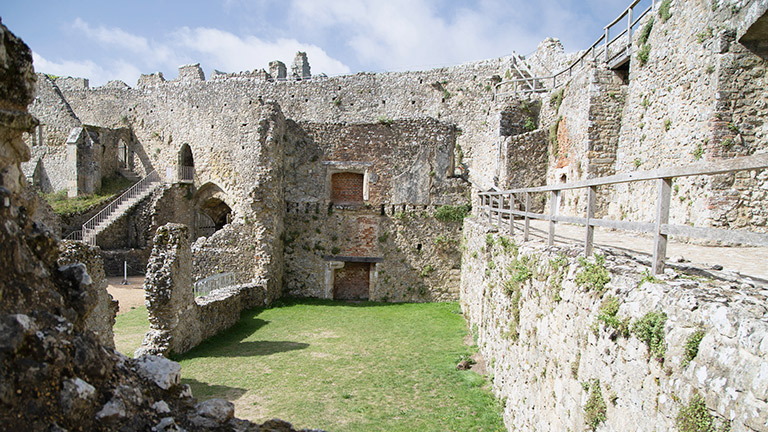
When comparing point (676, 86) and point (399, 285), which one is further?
point (399, 285)

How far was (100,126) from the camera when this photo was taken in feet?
94.6

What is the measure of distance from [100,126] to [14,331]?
32.0 meters

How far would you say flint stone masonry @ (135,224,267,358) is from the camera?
10594mm

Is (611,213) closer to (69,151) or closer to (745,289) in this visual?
(745,289)

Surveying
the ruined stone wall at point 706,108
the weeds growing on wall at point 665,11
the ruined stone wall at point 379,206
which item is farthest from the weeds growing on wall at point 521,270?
the ruined stone wall at point 379,206

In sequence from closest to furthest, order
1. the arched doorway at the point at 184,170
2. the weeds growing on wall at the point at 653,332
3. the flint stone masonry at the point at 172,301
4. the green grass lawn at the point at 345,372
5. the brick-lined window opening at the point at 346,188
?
1. the weeds growing on wall at the point at 653,332
2. the green grass lawn at the point at 345,372
3. the flint stone masonry at the point at 172,301
4. the brick-lined window opening at the point at 346,188
5. the arched doorway at the point at 184,170

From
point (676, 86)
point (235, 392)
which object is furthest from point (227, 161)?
point (676, 86)

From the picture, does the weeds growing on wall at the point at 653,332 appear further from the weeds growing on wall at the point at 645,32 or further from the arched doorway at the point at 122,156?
the arched doorway at the point at 122,156

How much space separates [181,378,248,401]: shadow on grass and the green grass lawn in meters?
0.02

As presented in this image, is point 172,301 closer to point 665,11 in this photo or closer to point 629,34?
point 665,11

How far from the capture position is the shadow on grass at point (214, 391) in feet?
27.6

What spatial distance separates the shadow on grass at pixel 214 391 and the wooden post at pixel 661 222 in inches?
295

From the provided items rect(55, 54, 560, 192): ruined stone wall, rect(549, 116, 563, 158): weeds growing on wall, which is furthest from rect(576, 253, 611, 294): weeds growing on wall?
rect(55, 54, 560, 192): ruined stone wall

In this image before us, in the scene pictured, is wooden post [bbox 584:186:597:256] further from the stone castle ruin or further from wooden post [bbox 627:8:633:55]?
wooden post [bbox 627:8:633:55]
